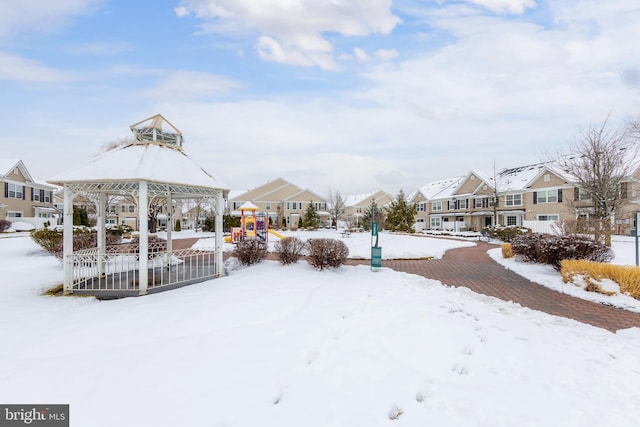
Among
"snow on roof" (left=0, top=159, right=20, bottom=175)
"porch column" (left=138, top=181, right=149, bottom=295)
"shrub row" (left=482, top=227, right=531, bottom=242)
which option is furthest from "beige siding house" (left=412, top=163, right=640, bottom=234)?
"snow on roof" (left=0, top=159, right=20, bottom=175)

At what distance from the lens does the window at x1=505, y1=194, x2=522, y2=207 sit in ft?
127

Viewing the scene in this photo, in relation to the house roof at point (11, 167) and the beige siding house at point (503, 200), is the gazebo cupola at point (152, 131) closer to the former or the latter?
the beige siding house at point (503, 200)

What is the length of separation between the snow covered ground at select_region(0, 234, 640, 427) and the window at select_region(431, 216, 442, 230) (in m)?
43.1

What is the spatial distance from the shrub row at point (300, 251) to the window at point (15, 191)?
37.3 meters

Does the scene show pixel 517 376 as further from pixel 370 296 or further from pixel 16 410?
pixel 16 410

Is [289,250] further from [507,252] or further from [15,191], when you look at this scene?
[15,191]

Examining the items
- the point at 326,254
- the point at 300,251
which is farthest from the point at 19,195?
→ the point at 326,254

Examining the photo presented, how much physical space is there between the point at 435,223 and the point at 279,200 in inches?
1028

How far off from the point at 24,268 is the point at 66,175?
5.93 meters

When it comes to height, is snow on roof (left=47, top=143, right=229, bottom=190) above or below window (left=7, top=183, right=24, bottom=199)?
below

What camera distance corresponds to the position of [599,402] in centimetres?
368

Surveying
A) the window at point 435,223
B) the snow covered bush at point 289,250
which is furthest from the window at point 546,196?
the snow covered bush at point 289,250

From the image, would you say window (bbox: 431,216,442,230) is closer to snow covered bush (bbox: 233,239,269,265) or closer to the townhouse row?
the townhouse row

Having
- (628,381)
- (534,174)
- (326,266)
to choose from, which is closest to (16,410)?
(628,381)
